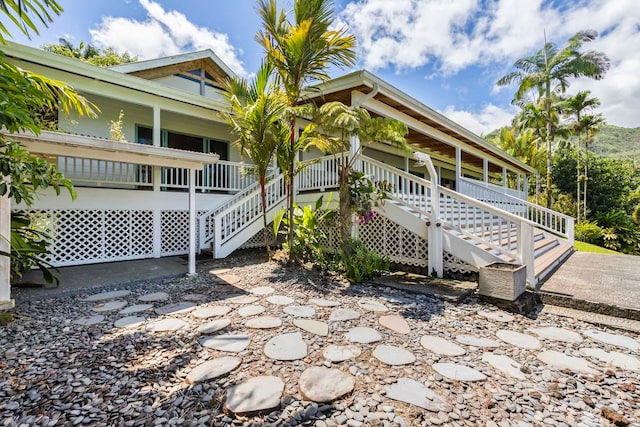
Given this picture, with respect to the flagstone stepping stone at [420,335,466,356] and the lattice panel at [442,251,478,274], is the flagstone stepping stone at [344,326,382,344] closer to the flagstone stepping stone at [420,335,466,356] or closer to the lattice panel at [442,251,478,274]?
the flagstone stepping stone at [420,335,466,356]

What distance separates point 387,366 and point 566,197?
27872mm

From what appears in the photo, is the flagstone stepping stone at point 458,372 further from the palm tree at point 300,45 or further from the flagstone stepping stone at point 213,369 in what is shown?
the palm tree at point 300,45

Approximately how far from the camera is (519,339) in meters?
3.08

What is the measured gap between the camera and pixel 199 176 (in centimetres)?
838

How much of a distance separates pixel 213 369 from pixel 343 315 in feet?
5.69

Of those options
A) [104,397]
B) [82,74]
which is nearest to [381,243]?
[104,397]

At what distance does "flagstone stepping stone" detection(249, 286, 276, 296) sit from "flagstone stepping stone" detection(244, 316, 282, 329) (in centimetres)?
100

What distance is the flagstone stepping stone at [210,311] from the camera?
11.3 ft

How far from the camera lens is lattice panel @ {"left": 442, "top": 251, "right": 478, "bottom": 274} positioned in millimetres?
5168

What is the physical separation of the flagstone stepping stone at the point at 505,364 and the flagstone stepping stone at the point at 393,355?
69cm

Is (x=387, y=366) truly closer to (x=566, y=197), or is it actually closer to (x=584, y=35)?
(x=584, y=35)

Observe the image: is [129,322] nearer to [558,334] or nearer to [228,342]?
[228,342]

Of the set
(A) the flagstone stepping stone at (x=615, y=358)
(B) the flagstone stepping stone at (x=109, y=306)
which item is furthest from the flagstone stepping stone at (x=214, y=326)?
(A) the flagstone stepping stone at (x=615, y=358)

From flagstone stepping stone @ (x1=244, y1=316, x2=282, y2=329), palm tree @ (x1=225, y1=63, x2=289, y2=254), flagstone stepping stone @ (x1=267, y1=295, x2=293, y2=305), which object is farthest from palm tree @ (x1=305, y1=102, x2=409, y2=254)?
flagstone stepping stone @ (x1=244, y1=316, x2=282, y2=329)
